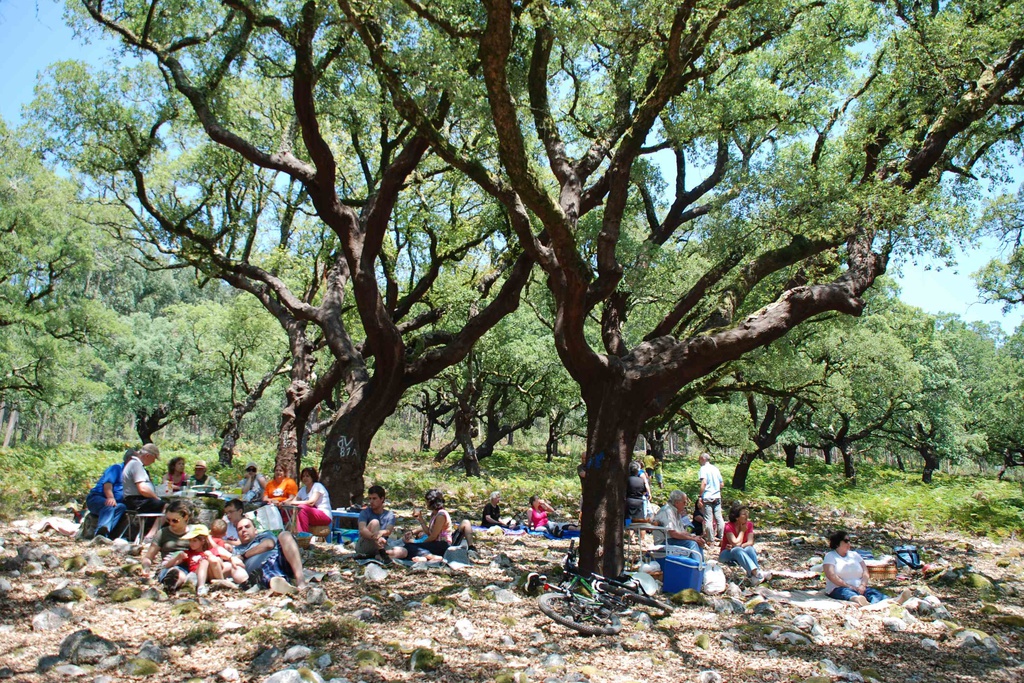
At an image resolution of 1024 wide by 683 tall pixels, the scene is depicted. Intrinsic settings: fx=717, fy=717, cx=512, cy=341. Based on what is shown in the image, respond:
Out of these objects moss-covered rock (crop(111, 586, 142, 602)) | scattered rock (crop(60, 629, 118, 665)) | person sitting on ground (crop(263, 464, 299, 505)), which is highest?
person sitting on ground (crop(263, 464, 299, 505))

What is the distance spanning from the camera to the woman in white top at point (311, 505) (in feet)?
27.3

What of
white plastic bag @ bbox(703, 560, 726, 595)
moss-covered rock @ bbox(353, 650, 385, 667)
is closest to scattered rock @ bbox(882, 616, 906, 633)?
white plastic bag @ bbox(703, 560, 726, 595)

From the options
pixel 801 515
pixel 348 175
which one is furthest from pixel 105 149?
pixel 801 515

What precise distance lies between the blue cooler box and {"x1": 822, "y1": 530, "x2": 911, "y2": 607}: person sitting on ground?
1.30 m

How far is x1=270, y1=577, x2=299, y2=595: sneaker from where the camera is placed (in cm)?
604

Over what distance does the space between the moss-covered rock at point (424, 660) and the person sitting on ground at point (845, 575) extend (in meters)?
4.34

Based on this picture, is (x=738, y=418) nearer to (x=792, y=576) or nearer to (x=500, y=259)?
(x=500, y=259)

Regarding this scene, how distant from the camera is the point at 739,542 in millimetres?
8352

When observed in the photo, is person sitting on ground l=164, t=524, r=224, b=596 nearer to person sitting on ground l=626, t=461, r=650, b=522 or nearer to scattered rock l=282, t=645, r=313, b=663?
scattered rock l=282, t=645, r=313, b=663

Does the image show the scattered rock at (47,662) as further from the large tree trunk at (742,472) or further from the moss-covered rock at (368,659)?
Answer: the large tree trunk at (742,472)

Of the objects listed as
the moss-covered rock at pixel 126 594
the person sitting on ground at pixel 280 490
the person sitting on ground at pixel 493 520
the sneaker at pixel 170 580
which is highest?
the person sitting on ground at pixel 280 490

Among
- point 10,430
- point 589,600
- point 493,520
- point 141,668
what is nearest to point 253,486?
point 493,520

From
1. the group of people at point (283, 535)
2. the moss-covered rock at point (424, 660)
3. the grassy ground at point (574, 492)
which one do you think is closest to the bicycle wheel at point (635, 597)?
the group of people at point (283, 535)

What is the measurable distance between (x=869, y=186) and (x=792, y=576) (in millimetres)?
4514
